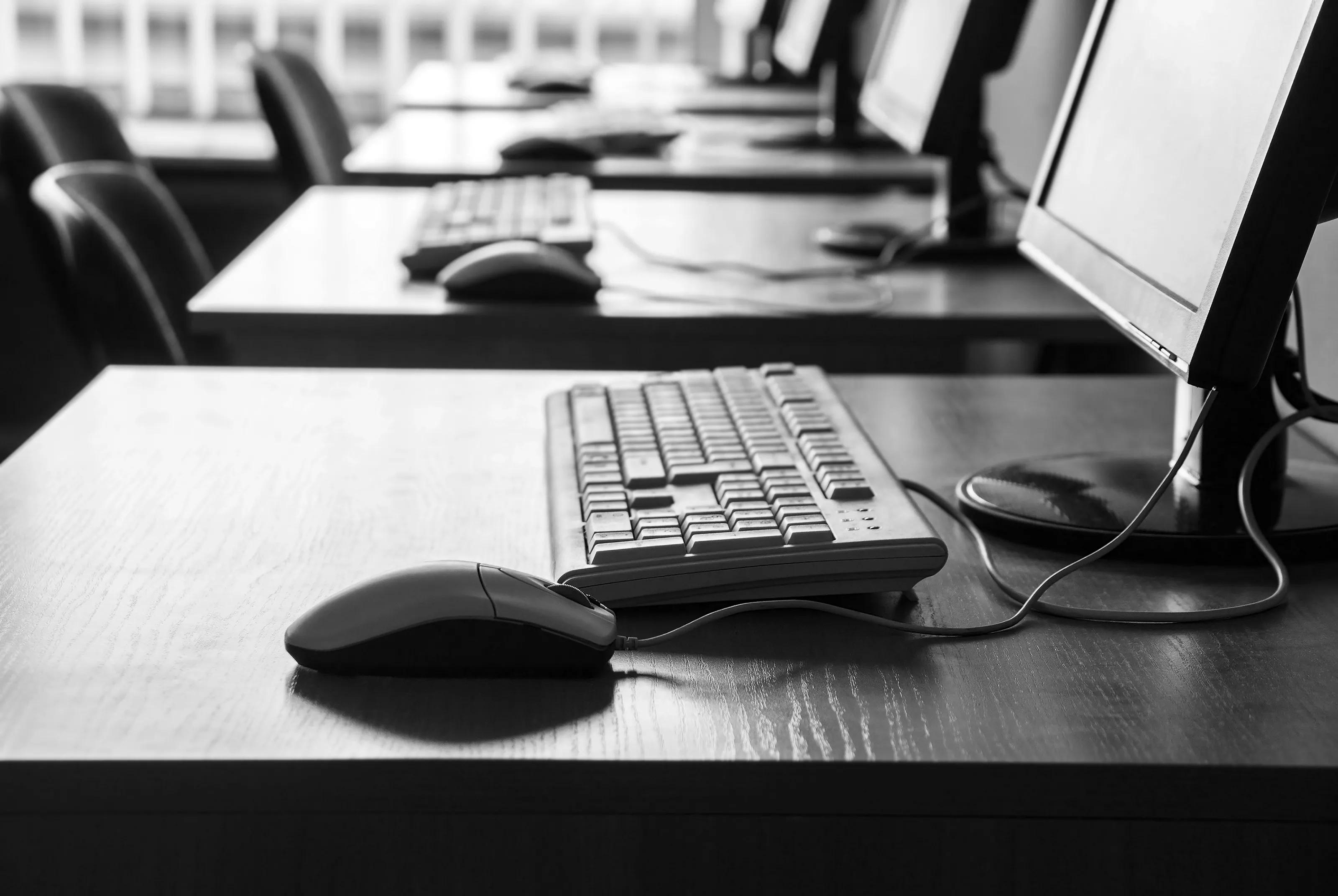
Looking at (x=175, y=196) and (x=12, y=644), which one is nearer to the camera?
(x=12, y=644)

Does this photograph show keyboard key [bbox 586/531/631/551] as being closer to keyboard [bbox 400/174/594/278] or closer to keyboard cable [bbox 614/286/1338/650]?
keyboard cable [bbox 614/286/1338/650]

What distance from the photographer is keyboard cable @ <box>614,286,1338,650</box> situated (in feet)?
2.31

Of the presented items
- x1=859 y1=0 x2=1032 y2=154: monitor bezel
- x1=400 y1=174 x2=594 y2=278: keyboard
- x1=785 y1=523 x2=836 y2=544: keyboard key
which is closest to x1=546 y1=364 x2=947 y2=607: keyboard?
x1=785 y1=523 x2=836 y2=544: keyboard key

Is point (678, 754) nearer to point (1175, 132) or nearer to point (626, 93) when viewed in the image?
point (1175, 132)

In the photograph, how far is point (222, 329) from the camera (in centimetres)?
133

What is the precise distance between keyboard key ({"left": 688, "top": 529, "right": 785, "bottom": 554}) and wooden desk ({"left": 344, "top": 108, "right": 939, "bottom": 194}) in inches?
57.7

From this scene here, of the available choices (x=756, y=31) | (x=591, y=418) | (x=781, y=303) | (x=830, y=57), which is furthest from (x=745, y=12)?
(x=591, y=418)

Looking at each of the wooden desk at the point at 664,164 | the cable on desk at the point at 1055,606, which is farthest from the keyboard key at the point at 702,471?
the wooden desk at the point at 664,164

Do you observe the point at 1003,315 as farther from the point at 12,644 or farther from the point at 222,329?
the point at 12,644

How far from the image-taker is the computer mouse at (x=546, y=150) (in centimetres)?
222

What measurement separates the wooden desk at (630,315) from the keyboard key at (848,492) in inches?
22.3

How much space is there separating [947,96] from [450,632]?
106 centimetres

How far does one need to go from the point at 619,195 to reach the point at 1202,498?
1.29m

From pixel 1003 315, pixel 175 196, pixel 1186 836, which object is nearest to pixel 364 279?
pixel 1003 315
